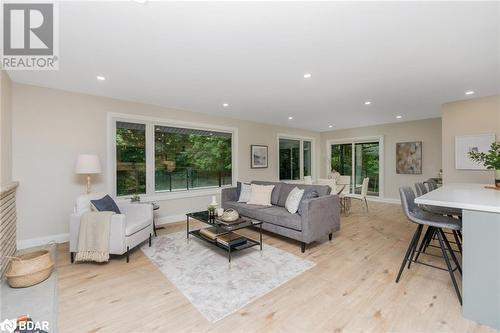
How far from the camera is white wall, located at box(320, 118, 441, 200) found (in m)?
5.97

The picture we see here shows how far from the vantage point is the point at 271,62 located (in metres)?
2.63

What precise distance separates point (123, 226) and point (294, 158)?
5.94m

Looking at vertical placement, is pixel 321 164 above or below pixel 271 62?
below

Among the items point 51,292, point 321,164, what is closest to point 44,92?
point 51,292

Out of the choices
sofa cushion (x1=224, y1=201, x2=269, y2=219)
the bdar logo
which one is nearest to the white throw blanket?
the bdar logo

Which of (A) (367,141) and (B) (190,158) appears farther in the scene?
(A) (367,141)

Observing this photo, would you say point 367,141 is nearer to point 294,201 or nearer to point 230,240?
point 294,201

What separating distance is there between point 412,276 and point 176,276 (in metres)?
2.64

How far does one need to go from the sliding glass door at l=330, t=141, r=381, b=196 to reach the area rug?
18.0 ft

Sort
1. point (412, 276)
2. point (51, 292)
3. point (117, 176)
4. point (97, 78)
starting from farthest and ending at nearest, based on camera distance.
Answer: point (117, 176) < point (97, 78) < point (412, 276) < point (51, 292)

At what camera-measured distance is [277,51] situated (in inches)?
93.4

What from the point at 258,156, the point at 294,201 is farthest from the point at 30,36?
the point at 258,156

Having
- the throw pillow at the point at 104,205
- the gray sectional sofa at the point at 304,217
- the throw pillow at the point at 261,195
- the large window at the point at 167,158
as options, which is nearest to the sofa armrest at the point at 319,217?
the gray sectional sofa at the point at 304,217

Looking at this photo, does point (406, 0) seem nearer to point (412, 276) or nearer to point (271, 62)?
point (271, 62)
